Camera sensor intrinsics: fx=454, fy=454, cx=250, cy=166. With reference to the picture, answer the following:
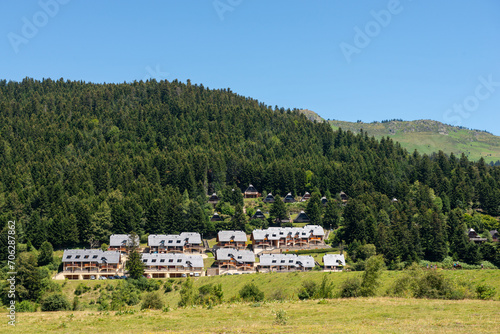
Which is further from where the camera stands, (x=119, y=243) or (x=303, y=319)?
(x=119, y=243)

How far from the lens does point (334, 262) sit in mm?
87500

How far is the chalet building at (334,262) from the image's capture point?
86812mm

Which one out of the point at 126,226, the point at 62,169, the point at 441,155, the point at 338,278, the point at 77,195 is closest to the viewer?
the point at 338,278

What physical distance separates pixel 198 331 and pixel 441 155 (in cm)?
14853

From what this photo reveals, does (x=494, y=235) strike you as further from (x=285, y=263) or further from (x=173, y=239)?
(x=173, y=239)

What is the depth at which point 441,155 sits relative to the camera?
162 m

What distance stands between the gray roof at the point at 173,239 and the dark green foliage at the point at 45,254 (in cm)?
2022

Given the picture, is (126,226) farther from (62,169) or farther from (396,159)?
(396,159)

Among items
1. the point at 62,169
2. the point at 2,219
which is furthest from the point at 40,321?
the point at 62,169

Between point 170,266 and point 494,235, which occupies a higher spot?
Result: point 494,235

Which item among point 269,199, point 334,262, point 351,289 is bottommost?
point 334,262

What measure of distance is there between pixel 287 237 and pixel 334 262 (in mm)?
18186

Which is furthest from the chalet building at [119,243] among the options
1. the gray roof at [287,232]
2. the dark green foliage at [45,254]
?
the gray roof at [287,232]

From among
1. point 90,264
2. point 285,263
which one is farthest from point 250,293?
point 90,264
